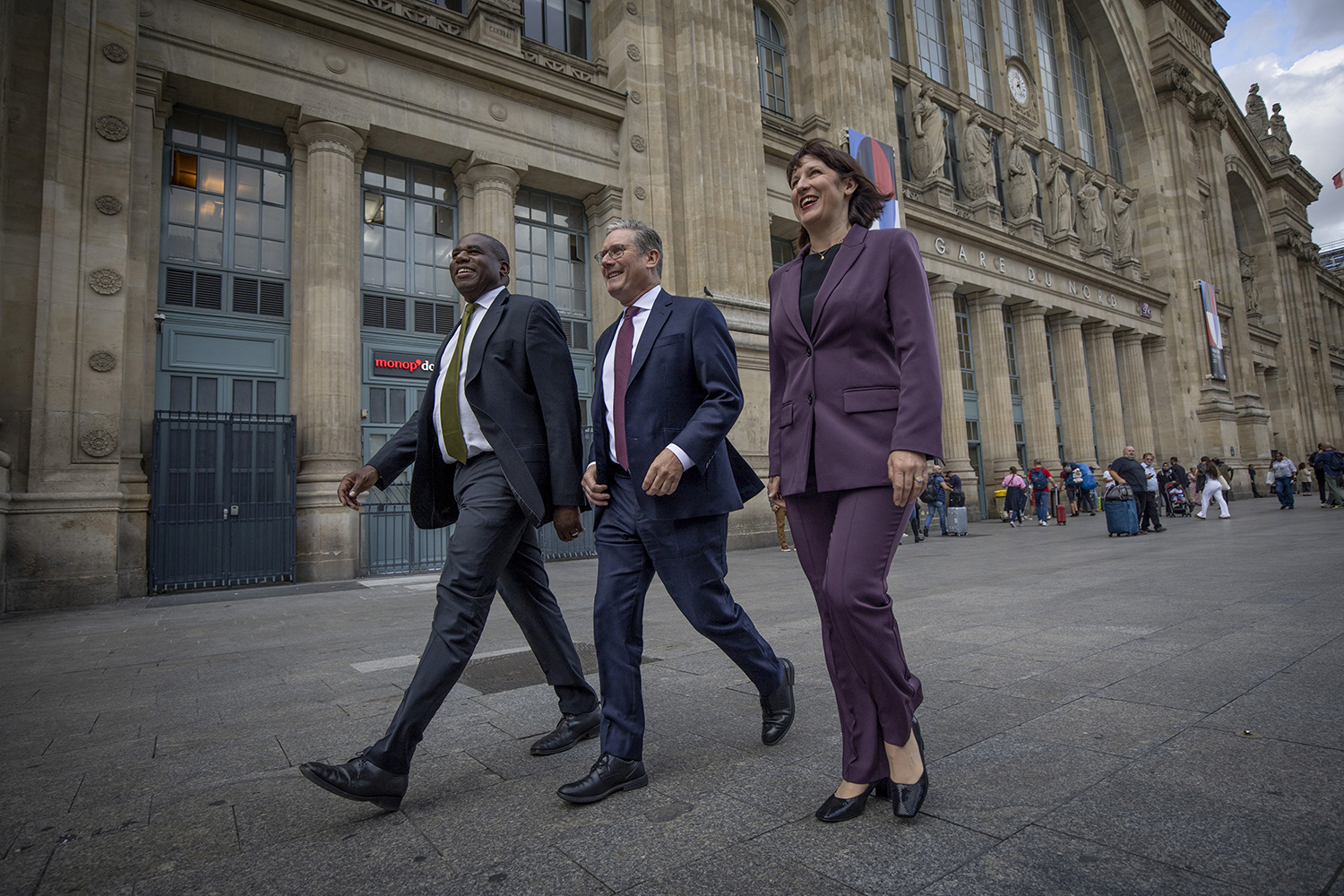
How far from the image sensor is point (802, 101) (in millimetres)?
21125

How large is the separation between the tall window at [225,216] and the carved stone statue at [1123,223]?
34566 millimetres

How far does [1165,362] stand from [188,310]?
37907 millimetres

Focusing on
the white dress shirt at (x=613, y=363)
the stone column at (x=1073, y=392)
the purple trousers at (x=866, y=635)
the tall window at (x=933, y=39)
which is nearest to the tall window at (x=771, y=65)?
the tall window at (x=933, y=39)

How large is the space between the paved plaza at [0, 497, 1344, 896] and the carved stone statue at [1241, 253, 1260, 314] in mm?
49901

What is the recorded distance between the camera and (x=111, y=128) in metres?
10.4

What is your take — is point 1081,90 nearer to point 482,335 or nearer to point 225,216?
point 225,216

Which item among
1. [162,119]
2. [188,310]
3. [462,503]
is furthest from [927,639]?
[162,119]

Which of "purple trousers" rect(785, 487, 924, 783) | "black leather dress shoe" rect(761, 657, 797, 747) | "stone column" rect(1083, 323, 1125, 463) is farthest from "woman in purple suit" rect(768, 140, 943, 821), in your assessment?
"stone column" rect(1083, 323, 1125, 463)

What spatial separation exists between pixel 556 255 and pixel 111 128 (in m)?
7.94

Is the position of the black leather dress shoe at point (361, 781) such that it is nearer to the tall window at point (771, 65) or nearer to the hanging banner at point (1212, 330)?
the tall window at point (771, 65)

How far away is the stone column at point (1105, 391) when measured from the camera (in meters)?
30.8

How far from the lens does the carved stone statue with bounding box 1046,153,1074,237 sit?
1185 inches

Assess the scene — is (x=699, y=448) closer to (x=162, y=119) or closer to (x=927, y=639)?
(x=927, y=639)

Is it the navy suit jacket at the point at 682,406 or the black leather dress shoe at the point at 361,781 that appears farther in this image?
the navy suit jacket at the point at 682,406
